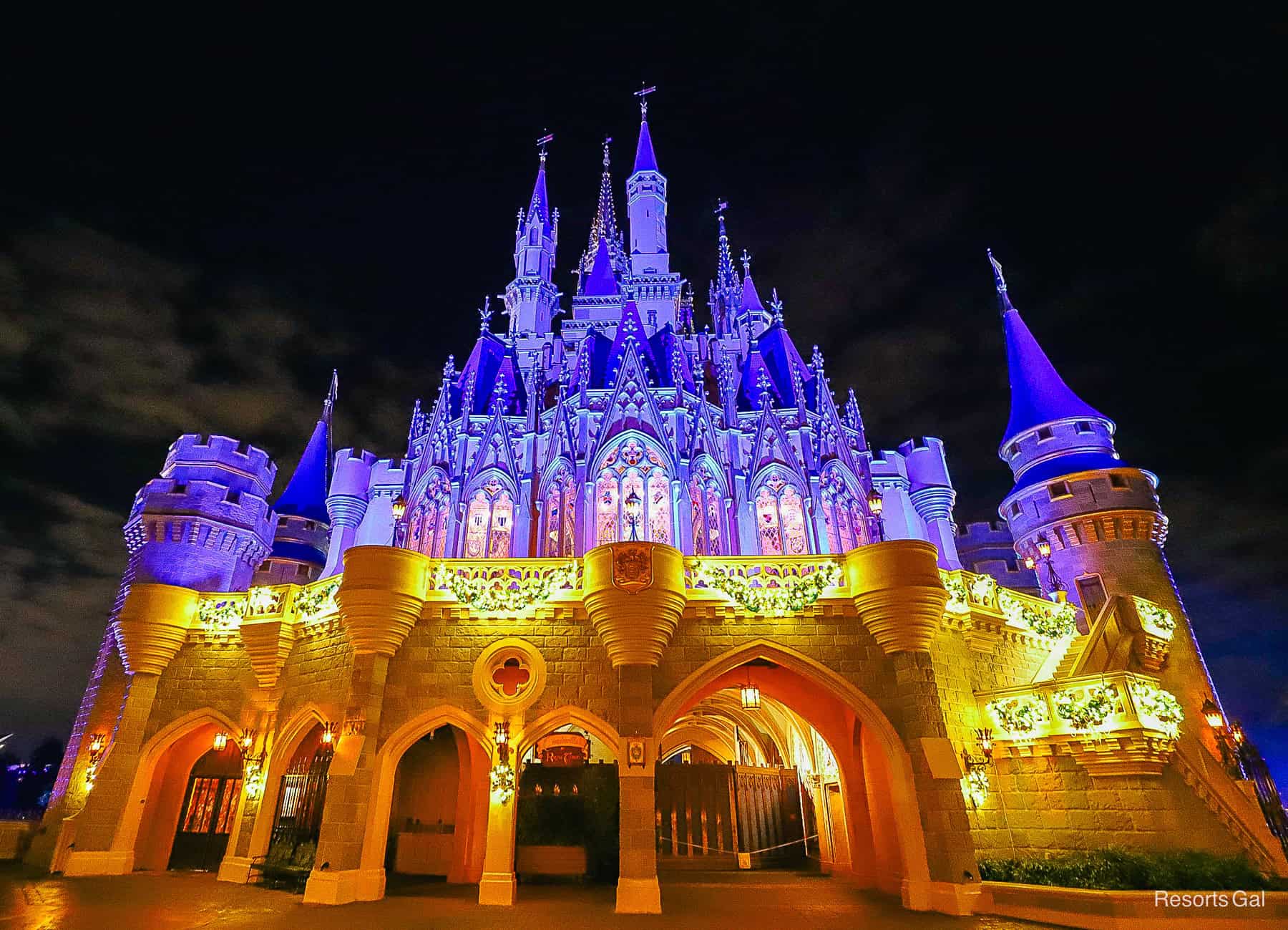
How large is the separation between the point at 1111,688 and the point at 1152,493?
→ 13521 mm

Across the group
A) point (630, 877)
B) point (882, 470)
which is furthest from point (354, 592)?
point (882, 470)

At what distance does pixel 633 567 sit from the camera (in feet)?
43.5

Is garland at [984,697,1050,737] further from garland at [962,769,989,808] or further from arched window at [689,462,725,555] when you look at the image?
arched window at [689,462,725,555]

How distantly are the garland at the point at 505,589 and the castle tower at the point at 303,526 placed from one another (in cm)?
1570

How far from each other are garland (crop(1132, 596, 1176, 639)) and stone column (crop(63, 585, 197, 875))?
23.9 metres

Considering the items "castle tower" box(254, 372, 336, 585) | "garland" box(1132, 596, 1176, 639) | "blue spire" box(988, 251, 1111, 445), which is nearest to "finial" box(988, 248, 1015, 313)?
"blue spire" box(988, 251, 1111, 445)

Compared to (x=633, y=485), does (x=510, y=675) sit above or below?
below

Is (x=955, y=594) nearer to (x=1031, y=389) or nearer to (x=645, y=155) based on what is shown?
(x=1031, y=389)

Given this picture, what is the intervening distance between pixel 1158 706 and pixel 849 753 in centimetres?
617

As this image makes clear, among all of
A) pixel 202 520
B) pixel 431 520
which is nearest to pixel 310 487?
pixel 202 520

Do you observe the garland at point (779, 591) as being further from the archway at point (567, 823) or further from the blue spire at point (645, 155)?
the blue spire at point (645, 155)

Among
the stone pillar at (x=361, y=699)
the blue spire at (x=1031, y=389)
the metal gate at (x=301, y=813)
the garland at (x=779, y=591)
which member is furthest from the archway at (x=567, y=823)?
the blue spire at (x=1031, y=389)

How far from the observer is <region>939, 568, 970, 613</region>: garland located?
14.6 metres

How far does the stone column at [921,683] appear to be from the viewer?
11711 mm
